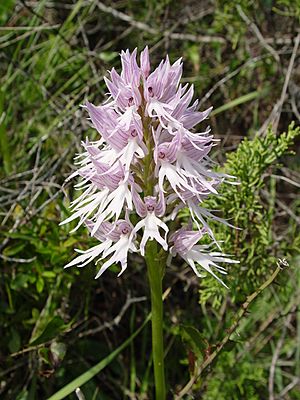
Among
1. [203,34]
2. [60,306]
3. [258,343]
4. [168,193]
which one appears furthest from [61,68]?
[168,193]

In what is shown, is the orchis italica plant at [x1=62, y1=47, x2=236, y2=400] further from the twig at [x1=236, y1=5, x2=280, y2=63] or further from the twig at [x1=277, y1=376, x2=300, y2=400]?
the twig at [x1=236, y1=5, x2=280, y2=63]

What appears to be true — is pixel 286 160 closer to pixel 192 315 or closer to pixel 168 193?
pixel 192 315

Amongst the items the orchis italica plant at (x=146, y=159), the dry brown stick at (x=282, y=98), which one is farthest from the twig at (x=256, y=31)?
the orchis italica plant at (x=146, y=159)

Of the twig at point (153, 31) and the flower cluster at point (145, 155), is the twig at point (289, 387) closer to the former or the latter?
the flower cluster at point (145, 155)

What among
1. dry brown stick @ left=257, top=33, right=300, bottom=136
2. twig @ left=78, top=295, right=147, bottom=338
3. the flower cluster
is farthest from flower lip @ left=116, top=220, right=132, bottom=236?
dry brown stick @ left=257, top=33, right=300, bottom=136

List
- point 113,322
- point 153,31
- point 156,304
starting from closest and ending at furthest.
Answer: point 156,304 < point 113,322 < point 153,31

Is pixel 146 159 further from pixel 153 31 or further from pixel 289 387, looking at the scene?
pixel 153 31

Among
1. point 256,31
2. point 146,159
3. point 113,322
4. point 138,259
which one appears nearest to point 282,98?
point 256,31
